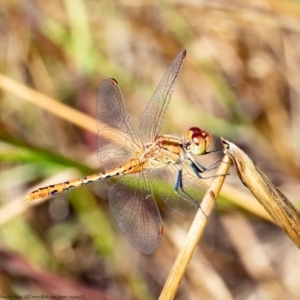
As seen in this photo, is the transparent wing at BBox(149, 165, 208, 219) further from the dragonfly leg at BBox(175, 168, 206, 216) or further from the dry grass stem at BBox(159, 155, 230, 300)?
the dry grass stem at BBox(159, 155, 230, 300)

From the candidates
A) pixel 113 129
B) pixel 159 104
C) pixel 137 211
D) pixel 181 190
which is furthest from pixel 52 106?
pixel 181 190

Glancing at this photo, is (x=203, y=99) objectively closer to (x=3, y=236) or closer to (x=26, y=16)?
(x=26, y=16)

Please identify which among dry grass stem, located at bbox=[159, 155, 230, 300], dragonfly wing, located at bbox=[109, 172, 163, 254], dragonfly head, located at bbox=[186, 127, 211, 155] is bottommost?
dry grass stem, located at bbox=[159, 155, 230, 300]

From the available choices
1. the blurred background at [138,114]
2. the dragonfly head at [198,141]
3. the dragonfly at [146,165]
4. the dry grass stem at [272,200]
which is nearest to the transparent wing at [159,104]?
the dragonfly at [146,165]

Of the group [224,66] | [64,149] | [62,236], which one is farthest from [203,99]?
[62,236]

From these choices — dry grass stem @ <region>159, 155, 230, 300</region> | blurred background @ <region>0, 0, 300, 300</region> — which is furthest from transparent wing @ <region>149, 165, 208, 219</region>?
blurred background @ <region>0, 0, 300, 300</region>

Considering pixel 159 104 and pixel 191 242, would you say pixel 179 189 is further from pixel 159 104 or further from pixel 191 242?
pixel 191 242

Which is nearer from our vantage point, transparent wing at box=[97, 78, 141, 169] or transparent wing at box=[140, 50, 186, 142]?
transparent wing at box=[140, 50, 186, 142]

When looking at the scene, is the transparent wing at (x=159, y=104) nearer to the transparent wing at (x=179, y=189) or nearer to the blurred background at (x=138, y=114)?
the transparent wing at (x=179, y=189)
